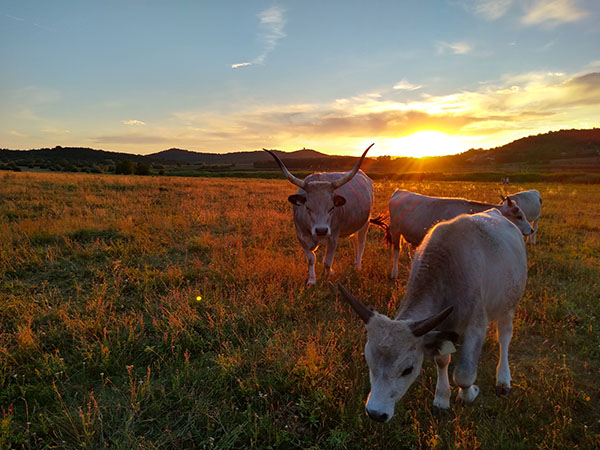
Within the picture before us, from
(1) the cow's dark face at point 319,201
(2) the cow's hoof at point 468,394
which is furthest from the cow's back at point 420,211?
(2) the cow's hoof at point 468,394

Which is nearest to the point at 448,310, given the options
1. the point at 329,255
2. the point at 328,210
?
the point at 328,210

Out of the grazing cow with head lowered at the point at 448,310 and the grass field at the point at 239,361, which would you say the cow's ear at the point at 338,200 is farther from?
the grazing cow with head lowered at the point at 448,310

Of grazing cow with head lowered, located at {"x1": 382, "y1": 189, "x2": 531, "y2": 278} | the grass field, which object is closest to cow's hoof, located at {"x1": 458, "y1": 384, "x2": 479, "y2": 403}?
the grass field

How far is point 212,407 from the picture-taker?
11.1 ft

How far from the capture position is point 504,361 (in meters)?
3.97

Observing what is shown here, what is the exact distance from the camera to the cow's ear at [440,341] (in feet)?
8.70

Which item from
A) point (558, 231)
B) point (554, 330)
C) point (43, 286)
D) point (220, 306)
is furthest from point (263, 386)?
point (558, 231)

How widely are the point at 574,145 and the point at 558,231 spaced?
530ft

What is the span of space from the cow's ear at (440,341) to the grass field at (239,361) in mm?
904

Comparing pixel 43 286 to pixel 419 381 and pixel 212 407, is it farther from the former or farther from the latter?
pixel 419 381

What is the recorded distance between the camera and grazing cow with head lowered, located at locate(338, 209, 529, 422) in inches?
105

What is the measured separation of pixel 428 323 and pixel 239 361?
8.24ft

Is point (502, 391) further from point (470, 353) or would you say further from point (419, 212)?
point (419, 212)

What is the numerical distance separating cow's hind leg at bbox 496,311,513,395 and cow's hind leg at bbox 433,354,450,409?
2.56ft
